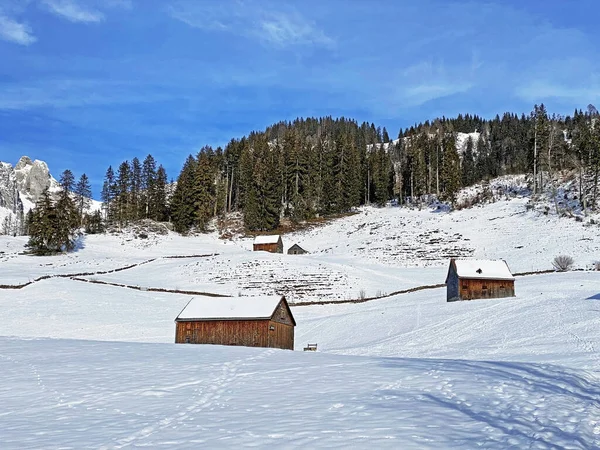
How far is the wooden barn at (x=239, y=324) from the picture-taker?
119 feet

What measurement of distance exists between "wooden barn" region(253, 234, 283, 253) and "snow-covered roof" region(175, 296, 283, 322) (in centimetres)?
4394

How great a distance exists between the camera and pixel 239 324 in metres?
36.6

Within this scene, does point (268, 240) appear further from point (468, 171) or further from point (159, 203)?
point (468, 171)

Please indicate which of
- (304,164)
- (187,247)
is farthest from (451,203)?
(187,247)

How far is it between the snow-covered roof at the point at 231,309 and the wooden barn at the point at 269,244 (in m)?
43.9

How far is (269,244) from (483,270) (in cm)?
4055

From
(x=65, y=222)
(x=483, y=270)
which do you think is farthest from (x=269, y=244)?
(x=483, y=270)

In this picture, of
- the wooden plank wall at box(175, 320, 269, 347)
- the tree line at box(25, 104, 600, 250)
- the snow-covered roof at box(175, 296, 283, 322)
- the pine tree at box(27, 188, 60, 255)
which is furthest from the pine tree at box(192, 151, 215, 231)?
the wooden plank wall at box(175, 320, 269, 347)

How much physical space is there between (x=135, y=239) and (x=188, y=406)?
7983 cm

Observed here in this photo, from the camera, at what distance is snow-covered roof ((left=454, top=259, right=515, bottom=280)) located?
47869 mm

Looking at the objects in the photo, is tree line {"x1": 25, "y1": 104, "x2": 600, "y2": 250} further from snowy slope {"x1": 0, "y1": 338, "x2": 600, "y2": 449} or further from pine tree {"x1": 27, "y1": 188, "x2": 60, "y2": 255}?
snowy slope {"x1": 0, "y1": 338, "x2": 600, "y2": 449}

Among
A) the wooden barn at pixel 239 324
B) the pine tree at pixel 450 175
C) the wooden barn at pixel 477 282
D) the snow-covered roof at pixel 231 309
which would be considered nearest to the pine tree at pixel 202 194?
the pine tree at pixel 450 175

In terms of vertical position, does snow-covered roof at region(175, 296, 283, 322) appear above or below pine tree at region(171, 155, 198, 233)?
below

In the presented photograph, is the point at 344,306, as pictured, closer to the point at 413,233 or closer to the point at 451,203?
Result: the point at 413,233
